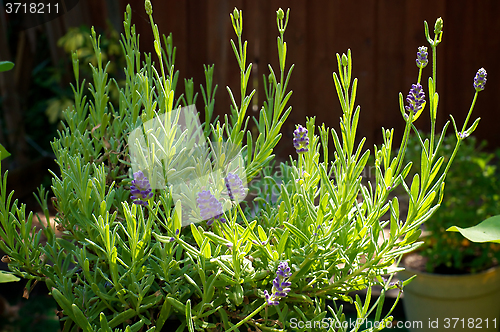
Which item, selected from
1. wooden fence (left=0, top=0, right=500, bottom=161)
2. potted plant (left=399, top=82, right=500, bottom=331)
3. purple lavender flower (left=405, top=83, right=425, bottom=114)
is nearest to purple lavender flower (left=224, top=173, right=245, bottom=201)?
purple lavender flower (left=405, top=83, right=425, bottom=114)

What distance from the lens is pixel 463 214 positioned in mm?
1846

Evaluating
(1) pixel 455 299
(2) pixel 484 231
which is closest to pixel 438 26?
(2) pixel 484 231

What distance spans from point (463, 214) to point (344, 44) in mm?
1998

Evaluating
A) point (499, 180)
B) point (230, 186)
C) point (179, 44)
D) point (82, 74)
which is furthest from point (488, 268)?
point (82, 74)

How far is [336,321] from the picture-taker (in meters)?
0.53

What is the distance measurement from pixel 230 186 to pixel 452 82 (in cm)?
381

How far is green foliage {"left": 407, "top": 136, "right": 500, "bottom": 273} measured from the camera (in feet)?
6.00

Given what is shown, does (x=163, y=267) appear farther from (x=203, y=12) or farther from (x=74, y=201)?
(x=203, y=12)

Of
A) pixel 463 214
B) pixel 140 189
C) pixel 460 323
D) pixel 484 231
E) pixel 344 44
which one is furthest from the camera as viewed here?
pixel 344 44

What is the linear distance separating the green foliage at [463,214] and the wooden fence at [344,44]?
1.27 m

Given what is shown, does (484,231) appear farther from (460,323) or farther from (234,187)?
(460,323)

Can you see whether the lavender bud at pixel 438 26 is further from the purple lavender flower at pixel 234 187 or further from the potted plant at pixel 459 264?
the potted plant at pixel 459 264

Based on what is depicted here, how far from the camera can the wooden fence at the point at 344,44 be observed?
10.1 feet

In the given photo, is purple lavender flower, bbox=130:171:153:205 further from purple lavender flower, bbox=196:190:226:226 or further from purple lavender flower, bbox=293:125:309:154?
purple lavender flower, bbox=293:125:309:154
